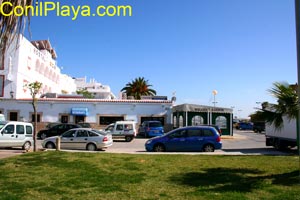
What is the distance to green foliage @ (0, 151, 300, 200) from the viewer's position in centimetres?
800

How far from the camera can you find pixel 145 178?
9953 mm

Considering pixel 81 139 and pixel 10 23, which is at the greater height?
pixel 10 23

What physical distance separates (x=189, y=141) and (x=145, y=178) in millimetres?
10155

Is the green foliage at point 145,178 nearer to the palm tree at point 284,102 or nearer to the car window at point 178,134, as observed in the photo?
the palm tree at point 284,102

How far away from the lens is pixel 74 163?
41.2ft

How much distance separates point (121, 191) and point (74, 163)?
185 inches

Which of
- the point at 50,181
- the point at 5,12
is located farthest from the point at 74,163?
the point at 5,12

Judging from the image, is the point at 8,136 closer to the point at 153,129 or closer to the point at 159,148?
the point at 159,148

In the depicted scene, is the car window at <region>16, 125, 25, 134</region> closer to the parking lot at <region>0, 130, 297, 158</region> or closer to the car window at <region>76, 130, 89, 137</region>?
the parking lot at <region>0, 130, 297, 158</region>

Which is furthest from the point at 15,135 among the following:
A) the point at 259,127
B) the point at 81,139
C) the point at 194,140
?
the point at 259,127

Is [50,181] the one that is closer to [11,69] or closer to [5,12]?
[5,12]

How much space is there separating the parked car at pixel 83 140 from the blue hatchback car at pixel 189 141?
8.79ft

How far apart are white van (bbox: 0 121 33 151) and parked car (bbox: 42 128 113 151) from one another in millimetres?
1067

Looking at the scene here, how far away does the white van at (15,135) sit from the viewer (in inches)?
771
